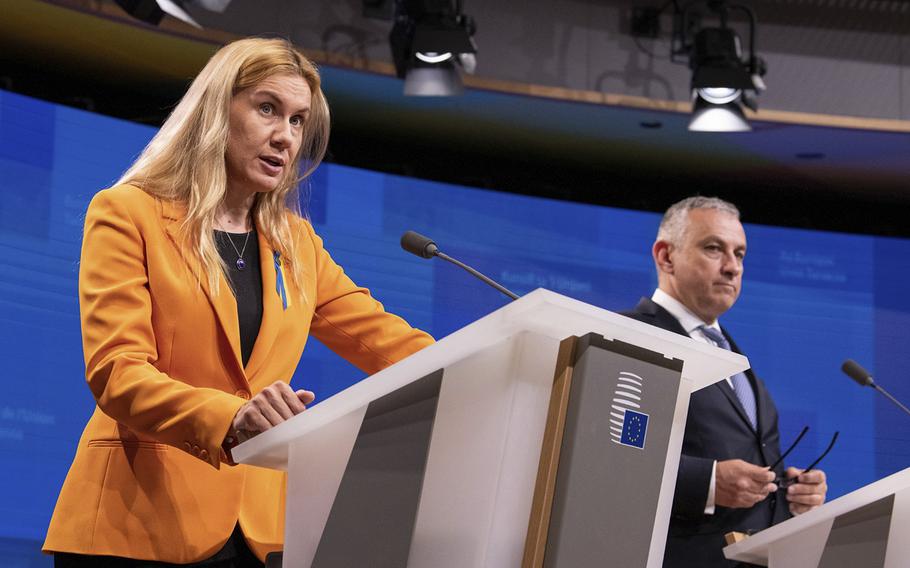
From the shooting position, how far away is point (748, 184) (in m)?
6.62

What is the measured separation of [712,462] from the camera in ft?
9.96

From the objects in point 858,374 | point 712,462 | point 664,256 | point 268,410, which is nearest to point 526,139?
point 664,256

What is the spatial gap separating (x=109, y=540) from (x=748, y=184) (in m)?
5.43

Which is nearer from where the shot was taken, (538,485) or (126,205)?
(538,485)

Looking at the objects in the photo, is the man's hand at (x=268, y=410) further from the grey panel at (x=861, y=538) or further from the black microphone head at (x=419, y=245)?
the grey panel at (x=861, y=538)

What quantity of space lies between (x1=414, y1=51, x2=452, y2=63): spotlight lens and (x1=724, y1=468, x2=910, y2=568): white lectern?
310 centimetres

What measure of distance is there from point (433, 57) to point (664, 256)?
177 centimetres

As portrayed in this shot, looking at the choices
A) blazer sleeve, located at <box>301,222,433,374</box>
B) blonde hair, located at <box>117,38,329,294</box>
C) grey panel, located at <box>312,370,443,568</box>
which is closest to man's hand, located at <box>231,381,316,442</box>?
grey panel, located at <box>312,370,443,568</box>

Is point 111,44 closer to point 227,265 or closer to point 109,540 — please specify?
point 227,265

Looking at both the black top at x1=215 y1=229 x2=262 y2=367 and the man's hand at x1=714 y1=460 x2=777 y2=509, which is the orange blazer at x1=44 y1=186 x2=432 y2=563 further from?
the man's hand at x1=714 y1=460 x2=777 y2=509

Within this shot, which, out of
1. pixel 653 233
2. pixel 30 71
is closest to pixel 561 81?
pixel 653 233

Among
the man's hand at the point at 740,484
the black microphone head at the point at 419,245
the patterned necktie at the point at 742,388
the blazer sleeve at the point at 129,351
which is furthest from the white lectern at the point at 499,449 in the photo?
the patterned necktie at the point at 742,388

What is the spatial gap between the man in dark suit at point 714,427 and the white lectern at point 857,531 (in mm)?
436

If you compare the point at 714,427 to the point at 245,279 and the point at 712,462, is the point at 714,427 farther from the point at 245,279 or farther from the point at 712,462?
the point at 245,279
